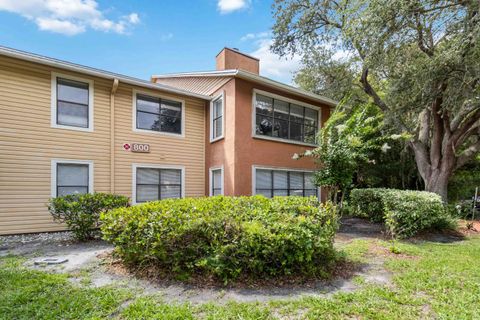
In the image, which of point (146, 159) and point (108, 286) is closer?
point (108, 286)

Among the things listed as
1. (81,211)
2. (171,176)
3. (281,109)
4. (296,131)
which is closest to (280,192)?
(296,131)

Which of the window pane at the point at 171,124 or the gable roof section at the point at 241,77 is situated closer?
the gable roof section at the point at 241,77

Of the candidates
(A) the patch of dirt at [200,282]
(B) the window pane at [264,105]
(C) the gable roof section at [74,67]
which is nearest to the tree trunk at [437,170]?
(B) the window pane at [264,105]

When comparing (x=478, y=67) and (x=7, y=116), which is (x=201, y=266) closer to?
(x=7, y=116)

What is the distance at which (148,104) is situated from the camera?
9.34m

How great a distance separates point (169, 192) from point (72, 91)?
4467mm

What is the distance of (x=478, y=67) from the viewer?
713 cm

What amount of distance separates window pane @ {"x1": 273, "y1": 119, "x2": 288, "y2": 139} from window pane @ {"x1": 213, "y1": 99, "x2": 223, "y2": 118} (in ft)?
6.94

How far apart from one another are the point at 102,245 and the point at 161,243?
333cm

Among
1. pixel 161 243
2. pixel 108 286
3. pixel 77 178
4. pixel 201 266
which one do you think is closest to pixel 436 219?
pixel 201 266

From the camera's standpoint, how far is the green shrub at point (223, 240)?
12.5 feet

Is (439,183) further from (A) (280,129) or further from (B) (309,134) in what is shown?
(A) (280,129)

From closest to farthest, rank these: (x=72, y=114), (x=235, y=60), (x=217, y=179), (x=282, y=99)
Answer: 1. (x=72, y=114)
2. (x=217, y=179)
3. (x=282, y=99)
4. (x=235, y=60)

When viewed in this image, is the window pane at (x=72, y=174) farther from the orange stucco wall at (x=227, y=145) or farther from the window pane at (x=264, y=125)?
the window pane at (x=264, y=125)
